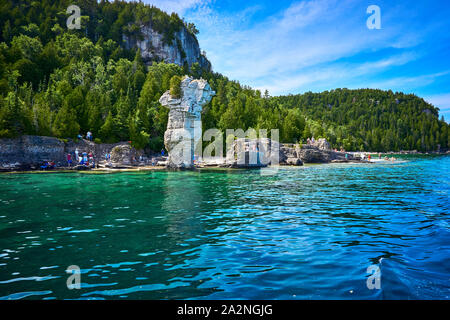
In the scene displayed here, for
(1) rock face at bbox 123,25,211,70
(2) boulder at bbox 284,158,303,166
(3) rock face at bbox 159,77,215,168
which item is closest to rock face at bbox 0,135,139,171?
(3) rock face at bbox 159,77,215,168

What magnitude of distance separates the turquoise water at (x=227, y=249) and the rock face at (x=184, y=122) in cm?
3139

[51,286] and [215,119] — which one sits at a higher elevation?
[215,119]

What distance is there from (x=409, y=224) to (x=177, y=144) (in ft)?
132

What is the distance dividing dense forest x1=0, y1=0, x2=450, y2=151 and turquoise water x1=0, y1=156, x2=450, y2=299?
40.5 metres

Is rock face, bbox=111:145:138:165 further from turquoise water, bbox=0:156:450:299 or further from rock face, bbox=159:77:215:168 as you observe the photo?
turquoise water, bbox=0:156:450:299

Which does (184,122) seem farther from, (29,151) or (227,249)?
(227,249)

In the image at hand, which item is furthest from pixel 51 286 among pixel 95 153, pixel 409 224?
pixel 95 153

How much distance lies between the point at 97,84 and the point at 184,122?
47591 millimetres

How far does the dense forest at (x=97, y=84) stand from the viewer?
53781mm

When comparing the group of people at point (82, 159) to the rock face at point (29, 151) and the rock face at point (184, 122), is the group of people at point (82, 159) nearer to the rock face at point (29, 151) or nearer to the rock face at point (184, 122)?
the rock face at point (29, 151)

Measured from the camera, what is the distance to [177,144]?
4756cm

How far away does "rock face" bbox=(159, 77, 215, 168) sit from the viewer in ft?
155

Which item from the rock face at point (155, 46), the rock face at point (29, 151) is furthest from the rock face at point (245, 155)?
the rock face at point (155, 46)
